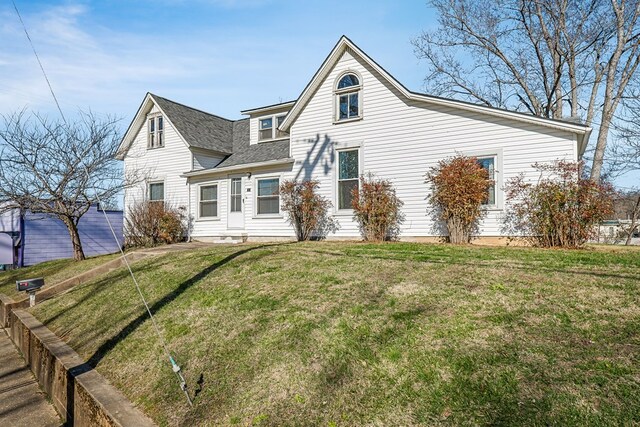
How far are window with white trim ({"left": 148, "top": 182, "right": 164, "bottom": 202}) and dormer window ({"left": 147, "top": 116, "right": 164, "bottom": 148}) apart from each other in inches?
69.7

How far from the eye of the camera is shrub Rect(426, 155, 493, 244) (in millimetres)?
10055

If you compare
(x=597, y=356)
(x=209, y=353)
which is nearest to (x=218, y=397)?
(x=209, y=353)

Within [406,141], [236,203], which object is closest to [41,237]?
[236,203]

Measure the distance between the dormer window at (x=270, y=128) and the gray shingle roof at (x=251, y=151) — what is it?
15.1 inches

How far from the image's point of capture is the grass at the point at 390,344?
274 cm

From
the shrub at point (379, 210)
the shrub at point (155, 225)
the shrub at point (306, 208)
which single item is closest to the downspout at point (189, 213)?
the shrub at point (155, 225)

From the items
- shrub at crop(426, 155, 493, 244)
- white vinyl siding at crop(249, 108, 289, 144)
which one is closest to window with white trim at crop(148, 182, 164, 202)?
white vinyl siding at crop(249, 108, 289, 144)

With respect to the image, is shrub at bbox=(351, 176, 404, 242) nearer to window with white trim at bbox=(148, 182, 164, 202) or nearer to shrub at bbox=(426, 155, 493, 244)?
shrub at bbox=(426, 155, 493, 244)

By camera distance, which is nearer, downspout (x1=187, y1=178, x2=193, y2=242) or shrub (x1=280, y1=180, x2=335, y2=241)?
shrub (x1=280, y1=180, x2=335, y2=241)

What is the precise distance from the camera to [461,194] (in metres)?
10.2

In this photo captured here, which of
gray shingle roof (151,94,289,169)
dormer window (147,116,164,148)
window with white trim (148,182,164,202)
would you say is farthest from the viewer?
dormer window (147,116,164,148)

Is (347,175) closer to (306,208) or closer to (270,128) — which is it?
(306,208)

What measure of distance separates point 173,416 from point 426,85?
2243cm

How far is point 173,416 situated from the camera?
3375 millimetres
